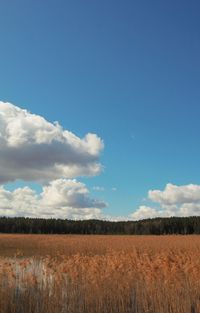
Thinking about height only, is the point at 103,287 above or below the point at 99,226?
below

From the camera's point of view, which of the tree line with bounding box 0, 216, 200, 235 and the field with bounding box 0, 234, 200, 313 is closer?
the field with bounding box 0, 234, 200, 313

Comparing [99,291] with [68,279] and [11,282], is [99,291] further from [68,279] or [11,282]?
[11,282]

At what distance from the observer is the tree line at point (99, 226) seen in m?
112

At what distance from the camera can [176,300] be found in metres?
10.4

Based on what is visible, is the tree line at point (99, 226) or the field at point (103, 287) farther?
the tree line at point (99, 226)

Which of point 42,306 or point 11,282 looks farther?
point 11,282

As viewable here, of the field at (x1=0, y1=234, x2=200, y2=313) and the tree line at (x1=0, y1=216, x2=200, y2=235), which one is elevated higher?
the tree line at (x1=0, y1=216, x2=200, y2=235)

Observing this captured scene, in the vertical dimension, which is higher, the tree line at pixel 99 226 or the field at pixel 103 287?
the tree line at pixel 99 226

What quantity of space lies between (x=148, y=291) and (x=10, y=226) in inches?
4331

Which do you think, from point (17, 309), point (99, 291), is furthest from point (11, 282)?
point (99, 291)

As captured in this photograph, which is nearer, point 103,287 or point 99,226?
point 103,287

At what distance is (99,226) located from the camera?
390 ft

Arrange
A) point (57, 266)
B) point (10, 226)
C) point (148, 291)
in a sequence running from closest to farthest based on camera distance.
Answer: point (148, 291)
point (57, 266)
point (10, 226)

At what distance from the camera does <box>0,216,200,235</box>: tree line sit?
369ft
